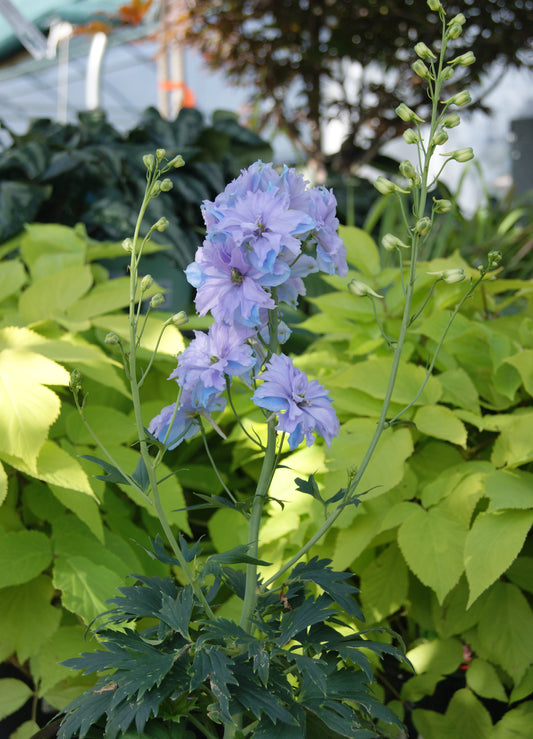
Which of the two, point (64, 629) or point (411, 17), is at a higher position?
point (411, 17)

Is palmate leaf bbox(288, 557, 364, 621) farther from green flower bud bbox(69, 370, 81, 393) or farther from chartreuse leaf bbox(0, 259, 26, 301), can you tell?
chartreuse leaf bbox(0, 259, 26, 301)

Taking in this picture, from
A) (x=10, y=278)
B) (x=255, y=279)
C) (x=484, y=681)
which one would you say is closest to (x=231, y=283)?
(x=255, y=279)

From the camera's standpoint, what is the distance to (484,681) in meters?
0.87

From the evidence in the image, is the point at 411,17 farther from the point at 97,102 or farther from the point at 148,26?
the point at 148,26

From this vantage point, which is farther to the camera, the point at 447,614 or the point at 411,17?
the point at 411,17

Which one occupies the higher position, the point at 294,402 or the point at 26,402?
the point at 294,402

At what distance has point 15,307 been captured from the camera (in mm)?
1345

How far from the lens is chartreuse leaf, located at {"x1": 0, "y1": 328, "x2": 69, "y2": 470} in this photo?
0.78 metres

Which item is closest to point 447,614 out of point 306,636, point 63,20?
point 306,636

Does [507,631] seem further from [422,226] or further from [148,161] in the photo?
[148,161]

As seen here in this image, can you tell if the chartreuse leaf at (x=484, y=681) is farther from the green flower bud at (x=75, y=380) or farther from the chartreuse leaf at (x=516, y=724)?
the green flower bud at (x=75, y=380)

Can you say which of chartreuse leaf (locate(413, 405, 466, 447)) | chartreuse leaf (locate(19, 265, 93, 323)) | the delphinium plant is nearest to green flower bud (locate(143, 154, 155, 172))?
the delphinium plant

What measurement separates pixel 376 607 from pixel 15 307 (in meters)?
0.92

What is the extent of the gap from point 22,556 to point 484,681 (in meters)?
0.64
